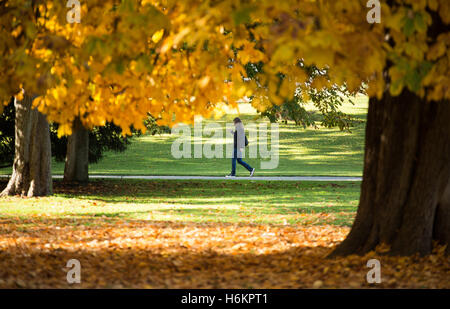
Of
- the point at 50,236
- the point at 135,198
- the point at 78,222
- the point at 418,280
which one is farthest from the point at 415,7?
the point at 135,198

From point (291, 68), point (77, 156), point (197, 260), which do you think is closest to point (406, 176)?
point (291, 68)

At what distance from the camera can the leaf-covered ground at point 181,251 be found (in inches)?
246

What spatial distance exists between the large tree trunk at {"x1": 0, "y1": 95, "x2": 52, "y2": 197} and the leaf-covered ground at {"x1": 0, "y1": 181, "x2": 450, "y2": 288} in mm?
1365

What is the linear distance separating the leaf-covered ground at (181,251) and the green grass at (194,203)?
5 cm

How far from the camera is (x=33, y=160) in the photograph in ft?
52.4

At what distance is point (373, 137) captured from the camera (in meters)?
6.89

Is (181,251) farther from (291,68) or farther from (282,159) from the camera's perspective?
(282,159)

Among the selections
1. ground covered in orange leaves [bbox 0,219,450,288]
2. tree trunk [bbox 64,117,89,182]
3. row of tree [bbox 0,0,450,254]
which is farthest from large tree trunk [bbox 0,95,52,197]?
row of tree [bbox 0,0,450,254]

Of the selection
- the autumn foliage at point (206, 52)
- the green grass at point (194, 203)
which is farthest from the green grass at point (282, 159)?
the autumn foliage at point (206, 52)

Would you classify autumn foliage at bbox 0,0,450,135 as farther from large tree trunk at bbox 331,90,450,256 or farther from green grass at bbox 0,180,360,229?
green grass at bbox 0,180,360,229

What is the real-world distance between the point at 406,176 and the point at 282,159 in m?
33.1

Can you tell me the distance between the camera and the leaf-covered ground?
625cm

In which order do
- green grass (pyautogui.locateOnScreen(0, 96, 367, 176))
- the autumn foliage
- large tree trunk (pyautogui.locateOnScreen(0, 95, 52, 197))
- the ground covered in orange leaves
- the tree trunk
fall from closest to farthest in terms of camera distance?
the autumn foliage
the ground covered in orange leaves
large tree trunk (pyautogui.locateOnScreen(0, 95, 52, 197))
the tree trunk
green grass (pyautogui.locateOnScreen(0, 96, 367, 176))

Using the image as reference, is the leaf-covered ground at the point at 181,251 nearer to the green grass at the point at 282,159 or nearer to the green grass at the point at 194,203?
the green grass at the point at 194,203
